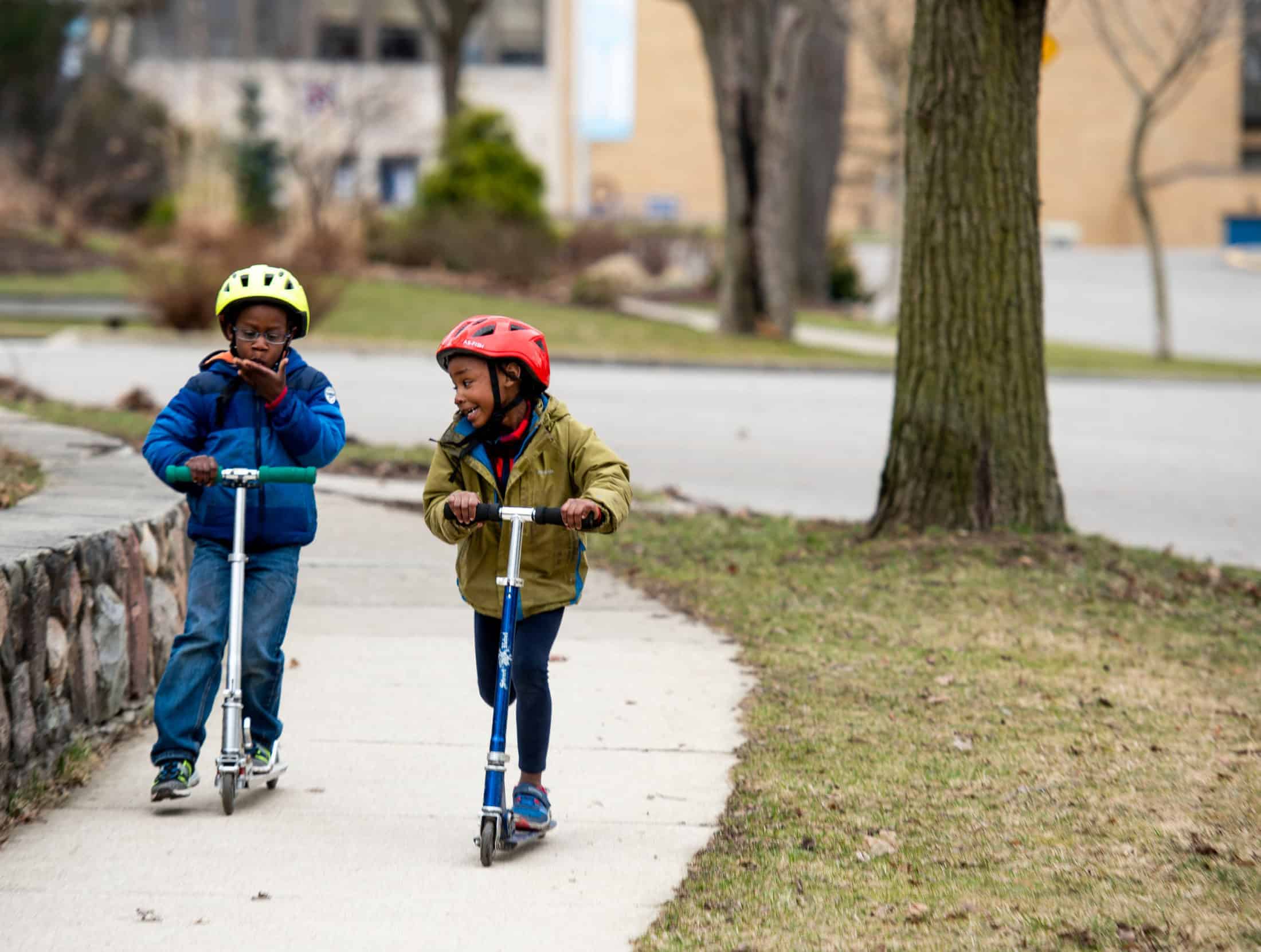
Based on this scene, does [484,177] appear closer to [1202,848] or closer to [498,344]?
[498,344]

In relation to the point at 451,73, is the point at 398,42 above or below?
above

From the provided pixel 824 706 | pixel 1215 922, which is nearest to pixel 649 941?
pixel 1215 922

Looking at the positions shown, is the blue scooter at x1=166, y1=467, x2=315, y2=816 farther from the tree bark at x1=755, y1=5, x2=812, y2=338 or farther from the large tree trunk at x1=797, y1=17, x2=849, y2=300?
the large tree trunk at x1=797, y1=17, x2=849, y2=300

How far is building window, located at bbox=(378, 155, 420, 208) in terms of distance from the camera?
64688mm

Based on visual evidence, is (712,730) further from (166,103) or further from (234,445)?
(166,103)

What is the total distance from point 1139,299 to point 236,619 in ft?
127

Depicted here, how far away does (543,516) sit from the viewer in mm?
4367

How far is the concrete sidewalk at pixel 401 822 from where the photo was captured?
4156 millimetres

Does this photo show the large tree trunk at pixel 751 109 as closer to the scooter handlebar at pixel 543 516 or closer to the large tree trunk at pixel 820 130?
the large tree trunk at pixel 820 130

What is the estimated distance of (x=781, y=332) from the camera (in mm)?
24188

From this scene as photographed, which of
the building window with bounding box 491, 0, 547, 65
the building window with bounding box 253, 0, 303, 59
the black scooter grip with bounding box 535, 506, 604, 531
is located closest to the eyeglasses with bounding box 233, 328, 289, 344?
the black scooter grip with bounding box 535, 506, 604, 531

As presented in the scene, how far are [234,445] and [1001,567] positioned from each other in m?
4.52

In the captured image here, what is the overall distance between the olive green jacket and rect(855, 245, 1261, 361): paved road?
27758 millimetres

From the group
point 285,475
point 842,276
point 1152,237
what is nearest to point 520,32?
point 842,276
